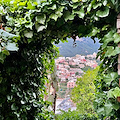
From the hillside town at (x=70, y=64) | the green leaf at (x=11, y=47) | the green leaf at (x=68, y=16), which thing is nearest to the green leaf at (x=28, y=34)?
the green leaf at (x=11, y=47)

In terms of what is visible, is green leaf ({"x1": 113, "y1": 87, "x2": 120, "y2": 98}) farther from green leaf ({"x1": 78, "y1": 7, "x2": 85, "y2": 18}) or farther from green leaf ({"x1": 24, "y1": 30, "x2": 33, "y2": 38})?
green leaf ({"x1": 24, "y1": 30, "x2": 33, "y2": 38})

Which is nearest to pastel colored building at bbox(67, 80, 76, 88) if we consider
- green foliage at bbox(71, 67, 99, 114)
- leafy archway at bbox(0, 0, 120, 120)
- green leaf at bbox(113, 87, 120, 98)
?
green foliage at bbox(71, 67, 99, 114)

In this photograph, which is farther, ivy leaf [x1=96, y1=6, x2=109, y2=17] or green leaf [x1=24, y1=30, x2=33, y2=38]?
green leaf [x1=24, y1=30, x2=33, y2=38]

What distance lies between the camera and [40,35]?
1215 mm

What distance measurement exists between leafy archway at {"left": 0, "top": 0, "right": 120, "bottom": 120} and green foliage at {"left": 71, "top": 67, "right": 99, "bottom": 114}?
2.87 metres

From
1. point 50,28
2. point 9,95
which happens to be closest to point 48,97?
point 9,95

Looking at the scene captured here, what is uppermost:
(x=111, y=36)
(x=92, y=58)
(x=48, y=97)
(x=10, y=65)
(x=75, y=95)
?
(x=111, y=36)

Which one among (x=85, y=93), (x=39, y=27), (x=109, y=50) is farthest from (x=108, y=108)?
(x=85, y=93)

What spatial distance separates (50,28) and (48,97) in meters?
2.66

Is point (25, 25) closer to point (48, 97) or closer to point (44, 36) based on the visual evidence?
point (44, 36)

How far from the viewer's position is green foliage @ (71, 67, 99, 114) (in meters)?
4.11

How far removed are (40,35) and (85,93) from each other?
343 centimetres

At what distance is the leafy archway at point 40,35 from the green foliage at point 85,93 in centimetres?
287

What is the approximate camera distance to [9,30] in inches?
45.9
